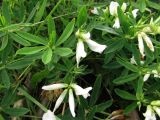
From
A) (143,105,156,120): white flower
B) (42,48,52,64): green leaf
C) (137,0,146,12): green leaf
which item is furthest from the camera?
(137,0,146,12): green leaf

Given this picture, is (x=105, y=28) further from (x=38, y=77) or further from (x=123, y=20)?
(x=38, y=77)

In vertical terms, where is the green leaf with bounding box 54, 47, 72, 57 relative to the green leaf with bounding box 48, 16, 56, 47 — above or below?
below

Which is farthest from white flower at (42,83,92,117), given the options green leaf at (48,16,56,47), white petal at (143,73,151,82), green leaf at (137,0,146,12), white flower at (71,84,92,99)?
green leaf at (137,0,146,12)

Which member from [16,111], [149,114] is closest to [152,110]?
[149,114]

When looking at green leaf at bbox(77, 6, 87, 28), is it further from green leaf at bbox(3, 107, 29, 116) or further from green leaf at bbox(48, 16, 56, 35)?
green leaf at bbox(3, 107, 29, 116)

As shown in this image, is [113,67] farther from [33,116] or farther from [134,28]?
[33,116]
